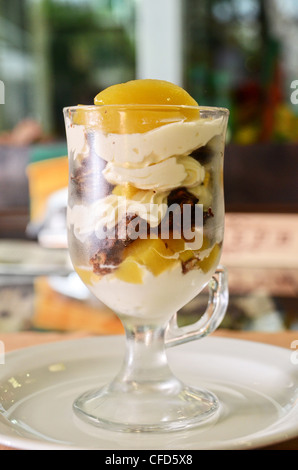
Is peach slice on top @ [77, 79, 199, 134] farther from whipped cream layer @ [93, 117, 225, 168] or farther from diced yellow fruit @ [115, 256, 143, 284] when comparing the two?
diced yellow fruit @ [115, 256, 143, 284]

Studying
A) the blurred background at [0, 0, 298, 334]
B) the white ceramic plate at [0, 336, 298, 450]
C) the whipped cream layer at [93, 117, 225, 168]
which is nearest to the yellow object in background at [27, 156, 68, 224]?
the blurred background at [0, 0, 298, 334]

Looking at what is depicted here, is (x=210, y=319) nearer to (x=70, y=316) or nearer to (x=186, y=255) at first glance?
(x=186, y=255)

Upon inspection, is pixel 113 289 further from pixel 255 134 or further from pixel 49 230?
pixel 255 134

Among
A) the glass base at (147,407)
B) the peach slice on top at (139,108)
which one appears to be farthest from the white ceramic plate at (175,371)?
the peach slice on top at (139,108)

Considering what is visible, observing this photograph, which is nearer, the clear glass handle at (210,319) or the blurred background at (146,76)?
the clear glass handle at (210,319)

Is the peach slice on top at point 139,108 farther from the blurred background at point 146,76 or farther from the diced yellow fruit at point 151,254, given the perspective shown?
the blurred background at point 146,76
